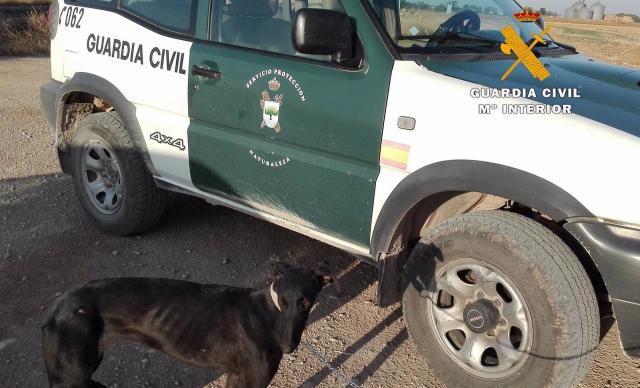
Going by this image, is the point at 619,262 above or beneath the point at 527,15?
beneath

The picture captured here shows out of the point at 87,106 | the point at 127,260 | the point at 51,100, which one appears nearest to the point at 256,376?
the point at 127,260

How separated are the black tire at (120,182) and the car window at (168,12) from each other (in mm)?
738

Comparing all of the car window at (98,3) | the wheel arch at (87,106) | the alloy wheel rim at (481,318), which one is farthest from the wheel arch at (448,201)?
the car window at (98,3)

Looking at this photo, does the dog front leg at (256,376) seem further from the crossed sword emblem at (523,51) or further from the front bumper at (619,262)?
the crossed sword emblem at (523,51)

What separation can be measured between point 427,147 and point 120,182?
2.44 m

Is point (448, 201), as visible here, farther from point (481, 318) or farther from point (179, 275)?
point (179, 275)

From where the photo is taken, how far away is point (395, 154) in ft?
9.40

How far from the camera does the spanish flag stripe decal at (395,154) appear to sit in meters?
2.83

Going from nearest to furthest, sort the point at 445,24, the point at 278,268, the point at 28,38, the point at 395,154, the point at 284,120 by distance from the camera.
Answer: the point at 278,268
the point at 395,154
the point at 284,120
the point at 445,24
the point at 28,38

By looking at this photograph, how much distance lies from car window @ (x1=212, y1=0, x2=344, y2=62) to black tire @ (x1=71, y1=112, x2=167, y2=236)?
1.10m

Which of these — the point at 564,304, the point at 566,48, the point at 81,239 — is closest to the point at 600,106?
the point at 564,304

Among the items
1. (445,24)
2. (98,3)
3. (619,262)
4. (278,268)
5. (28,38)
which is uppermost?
(445,24)

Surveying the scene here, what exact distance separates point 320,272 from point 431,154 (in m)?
0.72

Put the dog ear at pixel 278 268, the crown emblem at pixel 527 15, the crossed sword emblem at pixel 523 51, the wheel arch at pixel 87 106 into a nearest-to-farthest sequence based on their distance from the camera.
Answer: the dog ear at pixel 278 268 → the crossed sword emblem at pixel 523 51 → the crown emblem at pixel 527 15 → the wheel arch at pixel 87 106
